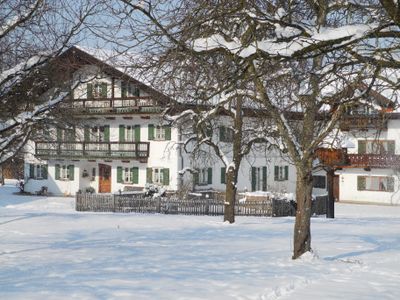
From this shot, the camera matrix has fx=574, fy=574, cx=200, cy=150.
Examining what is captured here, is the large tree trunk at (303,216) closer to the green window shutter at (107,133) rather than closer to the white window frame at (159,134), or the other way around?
the white window frame at (159,134)

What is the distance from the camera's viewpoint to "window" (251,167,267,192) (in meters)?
40.9

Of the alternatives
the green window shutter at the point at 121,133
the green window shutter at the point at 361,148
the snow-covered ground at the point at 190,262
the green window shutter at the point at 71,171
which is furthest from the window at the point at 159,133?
the snow-covered ground at the point at 190,262

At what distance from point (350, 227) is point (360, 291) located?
11845 mm

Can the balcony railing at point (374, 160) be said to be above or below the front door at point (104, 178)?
above

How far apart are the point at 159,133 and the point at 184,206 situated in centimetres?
1030

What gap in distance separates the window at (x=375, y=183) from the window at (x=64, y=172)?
2102 cm

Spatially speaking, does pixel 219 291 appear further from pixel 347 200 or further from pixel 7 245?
pixel 347 200

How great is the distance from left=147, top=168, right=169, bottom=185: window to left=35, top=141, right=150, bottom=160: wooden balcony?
1029 mm

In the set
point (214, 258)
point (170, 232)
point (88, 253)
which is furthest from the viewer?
point (170, 232)

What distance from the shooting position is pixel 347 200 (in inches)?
1682

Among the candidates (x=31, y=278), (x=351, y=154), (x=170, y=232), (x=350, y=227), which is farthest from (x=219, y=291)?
(x=351, y=154)

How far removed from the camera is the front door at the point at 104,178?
41338 millimetres

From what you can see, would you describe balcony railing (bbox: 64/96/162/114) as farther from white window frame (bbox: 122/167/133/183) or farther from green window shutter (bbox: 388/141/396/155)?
green window shutter (bbox: 388/141/396/155)

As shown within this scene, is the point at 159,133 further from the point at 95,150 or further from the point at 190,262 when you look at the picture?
the point at 190,262
